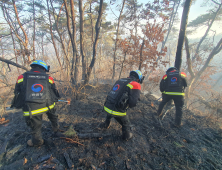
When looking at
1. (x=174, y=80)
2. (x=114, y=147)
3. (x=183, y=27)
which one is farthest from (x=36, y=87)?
(x=183, y=27)

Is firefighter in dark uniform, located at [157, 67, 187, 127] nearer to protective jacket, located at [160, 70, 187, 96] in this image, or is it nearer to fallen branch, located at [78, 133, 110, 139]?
protective jacket, located at [160, 70, 187, 96]

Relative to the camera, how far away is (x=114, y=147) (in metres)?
2.44

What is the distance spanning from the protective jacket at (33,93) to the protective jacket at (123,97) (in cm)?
148

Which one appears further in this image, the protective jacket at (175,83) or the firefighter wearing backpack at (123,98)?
the protective jacket at (175,83)

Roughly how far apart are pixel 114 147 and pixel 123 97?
124cm

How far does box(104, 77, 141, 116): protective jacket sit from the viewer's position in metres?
2.38

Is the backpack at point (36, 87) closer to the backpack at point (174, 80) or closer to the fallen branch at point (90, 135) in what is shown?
the fallen branch at point (90, 135)

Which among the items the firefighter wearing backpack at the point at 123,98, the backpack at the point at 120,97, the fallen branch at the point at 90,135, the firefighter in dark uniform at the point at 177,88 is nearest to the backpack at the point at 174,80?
the firefighter in dark uniform at the point at 177,88

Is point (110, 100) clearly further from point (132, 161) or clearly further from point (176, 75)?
point (176, 75)

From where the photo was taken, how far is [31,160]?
1.96 meters

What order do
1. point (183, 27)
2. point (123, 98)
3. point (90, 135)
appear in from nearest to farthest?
point (123, 98) < point (90, 135) < point (183, 27)

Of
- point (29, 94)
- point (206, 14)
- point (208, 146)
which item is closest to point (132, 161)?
point (208, 146)

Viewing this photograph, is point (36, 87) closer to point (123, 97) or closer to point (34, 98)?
point (34, 98)

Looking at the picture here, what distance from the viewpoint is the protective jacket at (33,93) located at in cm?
209
